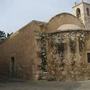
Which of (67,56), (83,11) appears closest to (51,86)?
(67,56)

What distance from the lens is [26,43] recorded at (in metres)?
20.8

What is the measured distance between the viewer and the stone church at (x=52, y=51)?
60.1 feet

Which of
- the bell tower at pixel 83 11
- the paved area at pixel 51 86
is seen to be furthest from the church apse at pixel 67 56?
the bell tower at pixel 83 11

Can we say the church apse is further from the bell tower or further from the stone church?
the bell tower

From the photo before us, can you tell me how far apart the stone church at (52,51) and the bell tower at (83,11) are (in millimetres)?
38216

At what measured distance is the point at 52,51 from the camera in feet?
62.4

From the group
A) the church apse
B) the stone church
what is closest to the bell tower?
the stone church

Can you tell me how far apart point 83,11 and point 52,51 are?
43.2 m

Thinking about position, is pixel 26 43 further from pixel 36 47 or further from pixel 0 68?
pixel 0 68

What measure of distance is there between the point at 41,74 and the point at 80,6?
44.5m

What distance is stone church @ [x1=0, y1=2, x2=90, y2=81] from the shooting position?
1833cm

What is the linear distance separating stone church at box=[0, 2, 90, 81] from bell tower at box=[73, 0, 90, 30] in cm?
3822

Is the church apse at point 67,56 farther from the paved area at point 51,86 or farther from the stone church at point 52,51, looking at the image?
the paved area at point 51,86

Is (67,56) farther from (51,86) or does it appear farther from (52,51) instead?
(51,86)
